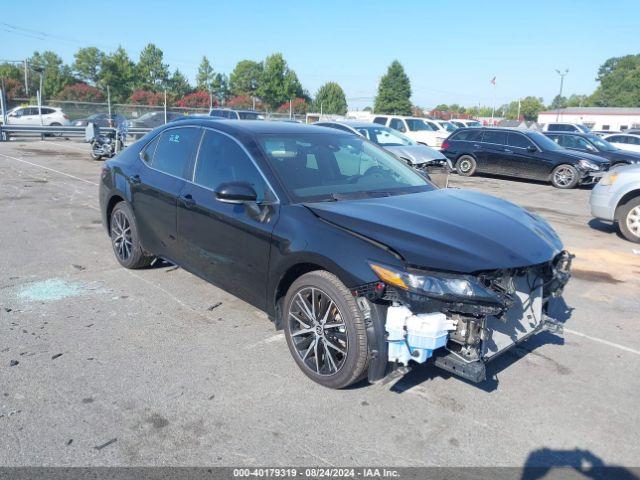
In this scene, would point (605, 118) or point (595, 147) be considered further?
point (605, 118)

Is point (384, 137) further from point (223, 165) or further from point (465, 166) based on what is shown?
point (223, 165)

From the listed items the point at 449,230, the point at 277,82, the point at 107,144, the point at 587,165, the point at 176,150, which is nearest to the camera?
the point at 449,230

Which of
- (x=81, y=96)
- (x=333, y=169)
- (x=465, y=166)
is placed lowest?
(x=465, y=166)

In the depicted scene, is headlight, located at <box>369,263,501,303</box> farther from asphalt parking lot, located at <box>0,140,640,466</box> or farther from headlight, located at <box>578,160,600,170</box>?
headlight, located at <box>578,160,600,170</box>

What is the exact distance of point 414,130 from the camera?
21.8 meters

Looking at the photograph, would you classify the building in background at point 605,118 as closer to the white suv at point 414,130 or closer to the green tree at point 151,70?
the green tree at point 151,70

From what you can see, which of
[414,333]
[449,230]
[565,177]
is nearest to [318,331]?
[414,333]

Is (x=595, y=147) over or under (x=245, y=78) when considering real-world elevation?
under

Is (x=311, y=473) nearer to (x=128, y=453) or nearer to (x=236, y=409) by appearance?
(x=236, y=409)

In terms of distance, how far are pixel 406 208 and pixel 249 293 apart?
4.42 feet

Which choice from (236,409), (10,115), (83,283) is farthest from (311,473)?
(10,115)

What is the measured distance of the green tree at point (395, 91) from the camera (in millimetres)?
90125

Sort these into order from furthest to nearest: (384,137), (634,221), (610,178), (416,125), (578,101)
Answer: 1. (578,101)
2. (416,125)
3. (384,137)
4. (610,178)
5. (634,221)

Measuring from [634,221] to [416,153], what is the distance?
19.7 feet
